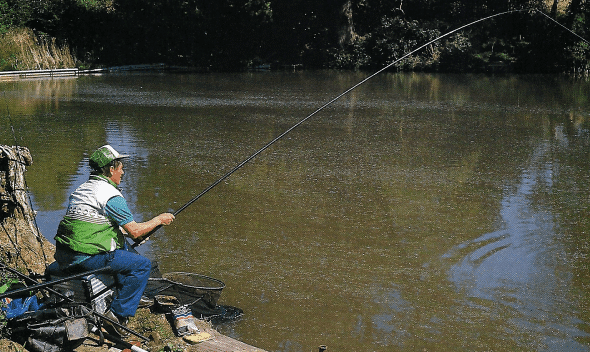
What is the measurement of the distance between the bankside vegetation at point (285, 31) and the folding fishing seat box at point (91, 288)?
1080 inches

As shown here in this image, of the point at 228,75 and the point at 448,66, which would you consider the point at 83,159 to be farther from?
the point at 448,66

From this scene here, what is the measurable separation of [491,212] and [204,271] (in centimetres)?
393

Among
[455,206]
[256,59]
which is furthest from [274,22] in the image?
[455,206]

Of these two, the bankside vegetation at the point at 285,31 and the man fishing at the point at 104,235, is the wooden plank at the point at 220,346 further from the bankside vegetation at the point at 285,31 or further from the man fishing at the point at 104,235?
the bankside vegetation at the point at 285,31

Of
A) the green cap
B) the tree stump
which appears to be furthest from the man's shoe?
the tree stump

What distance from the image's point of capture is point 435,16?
35.5m

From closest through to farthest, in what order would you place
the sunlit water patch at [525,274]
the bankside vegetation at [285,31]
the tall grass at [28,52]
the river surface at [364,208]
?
the sunlit water patch at [525,274], the river surface at [364,208], the tall grass at [28,52], the bankside vegetation at [285,31]

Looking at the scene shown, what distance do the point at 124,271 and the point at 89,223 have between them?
40 cm

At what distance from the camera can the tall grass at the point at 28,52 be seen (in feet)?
94.3

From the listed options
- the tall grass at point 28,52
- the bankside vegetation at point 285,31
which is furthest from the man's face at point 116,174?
the bankside vegetation at point 285,31

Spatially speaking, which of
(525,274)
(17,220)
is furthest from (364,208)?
(17,220)

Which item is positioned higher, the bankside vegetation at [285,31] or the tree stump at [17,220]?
the bankside vegetation at [285,31]

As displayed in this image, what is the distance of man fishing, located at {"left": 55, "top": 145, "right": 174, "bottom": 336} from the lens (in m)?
4.66

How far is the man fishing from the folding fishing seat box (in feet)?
0.20
